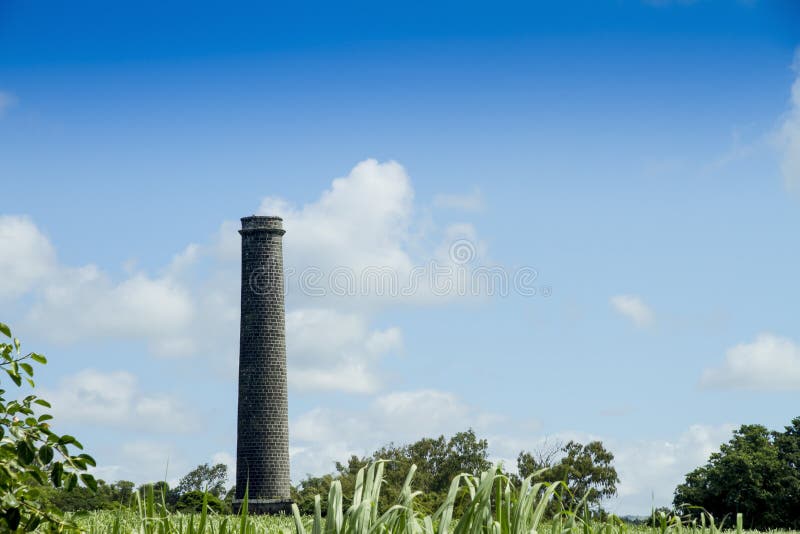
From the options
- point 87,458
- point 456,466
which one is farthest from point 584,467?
point 87,458

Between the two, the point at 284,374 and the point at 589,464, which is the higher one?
the point at 284,374

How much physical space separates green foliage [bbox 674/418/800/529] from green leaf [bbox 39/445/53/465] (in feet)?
107

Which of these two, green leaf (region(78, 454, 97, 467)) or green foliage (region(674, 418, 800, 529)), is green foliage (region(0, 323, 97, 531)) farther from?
green foliage (region(674, 418, 800, 529))

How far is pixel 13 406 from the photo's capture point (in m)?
4.73

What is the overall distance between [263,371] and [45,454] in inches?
1269

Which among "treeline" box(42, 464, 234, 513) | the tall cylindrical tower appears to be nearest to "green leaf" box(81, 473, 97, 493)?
"treeline" box(42, 464, 234, 513)

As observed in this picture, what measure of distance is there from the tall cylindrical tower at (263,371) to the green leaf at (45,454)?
105ft

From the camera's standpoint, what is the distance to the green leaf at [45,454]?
452cm

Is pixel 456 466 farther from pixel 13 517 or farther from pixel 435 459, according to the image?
pixel 13 517

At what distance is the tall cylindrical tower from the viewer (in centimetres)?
3600

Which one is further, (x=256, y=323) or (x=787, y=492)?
(x=256, y=323)

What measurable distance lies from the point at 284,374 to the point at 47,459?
32668mm

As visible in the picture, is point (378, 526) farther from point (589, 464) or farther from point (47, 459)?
point (589, 464)

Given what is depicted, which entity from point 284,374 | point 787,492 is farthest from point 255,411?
point 787,492
